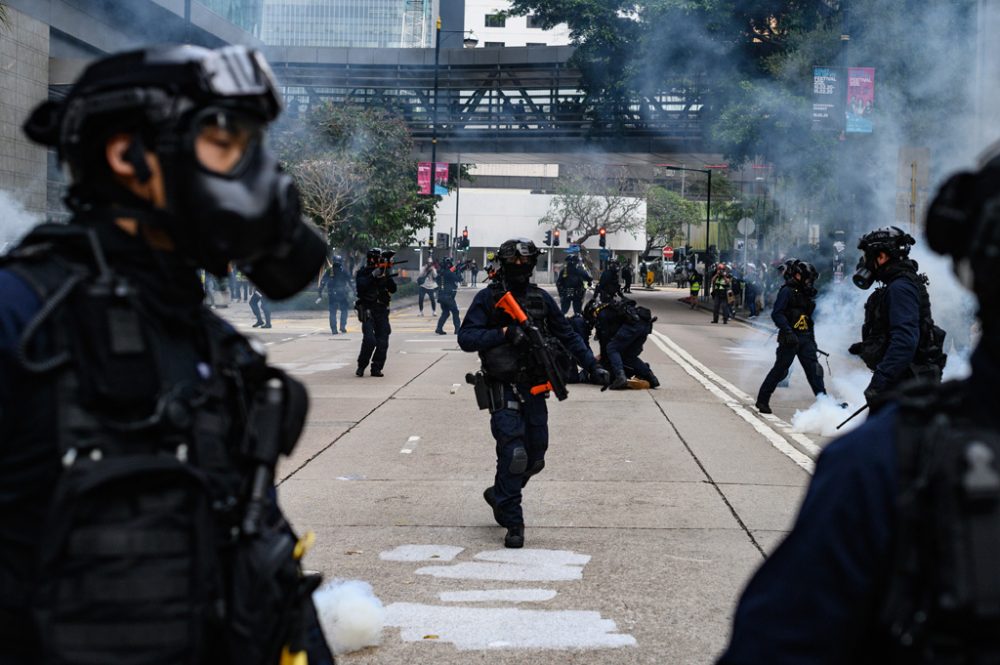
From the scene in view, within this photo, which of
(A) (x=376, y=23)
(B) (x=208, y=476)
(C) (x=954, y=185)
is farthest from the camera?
(A) (x=376, y=23)

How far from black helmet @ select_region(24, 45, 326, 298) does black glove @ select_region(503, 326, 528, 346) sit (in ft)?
14.9

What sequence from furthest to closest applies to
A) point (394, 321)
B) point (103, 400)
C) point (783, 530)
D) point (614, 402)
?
point (394, 321) → point (614, 402) → point (783, 530) → point (103, 400)

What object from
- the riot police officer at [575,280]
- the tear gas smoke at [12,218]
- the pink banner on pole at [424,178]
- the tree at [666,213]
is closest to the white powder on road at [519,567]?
the riot police officer at [575,280]

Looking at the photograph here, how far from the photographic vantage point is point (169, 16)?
107 feet

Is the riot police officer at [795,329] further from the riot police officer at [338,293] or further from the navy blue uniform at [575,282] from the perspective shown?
the navy blue uniform at [575,282]

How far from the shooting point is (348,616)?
15.7ft

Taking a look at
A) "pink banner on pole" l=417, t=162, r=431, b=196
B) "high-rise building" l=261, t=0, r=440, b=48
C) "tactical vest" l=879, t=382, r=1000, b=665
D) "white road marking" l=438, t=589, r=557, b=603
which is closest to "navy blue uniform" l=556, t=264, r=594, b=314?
"pink banner on pole" l=417, t=162, r=431, b=196

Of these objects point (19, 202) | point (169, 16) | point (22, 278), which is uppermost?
point (169, 16)

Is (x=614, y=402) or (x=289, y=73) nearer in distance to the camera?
(x=614, y=402)

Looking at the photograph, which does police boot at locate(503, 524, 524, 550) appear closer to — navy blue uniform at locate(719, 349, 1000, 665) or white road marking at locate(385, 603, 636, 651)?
white road marking at locate(385, 603, 636, 651)

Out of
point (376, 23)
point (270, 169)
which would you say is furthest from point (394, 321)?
point (376, 23)

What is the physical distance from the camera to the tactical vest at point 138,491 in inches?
75.0

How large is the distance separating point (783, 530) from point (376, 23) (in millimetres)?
86203

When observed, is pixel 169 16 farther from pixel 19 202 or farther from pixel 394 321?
pixel 394 321
